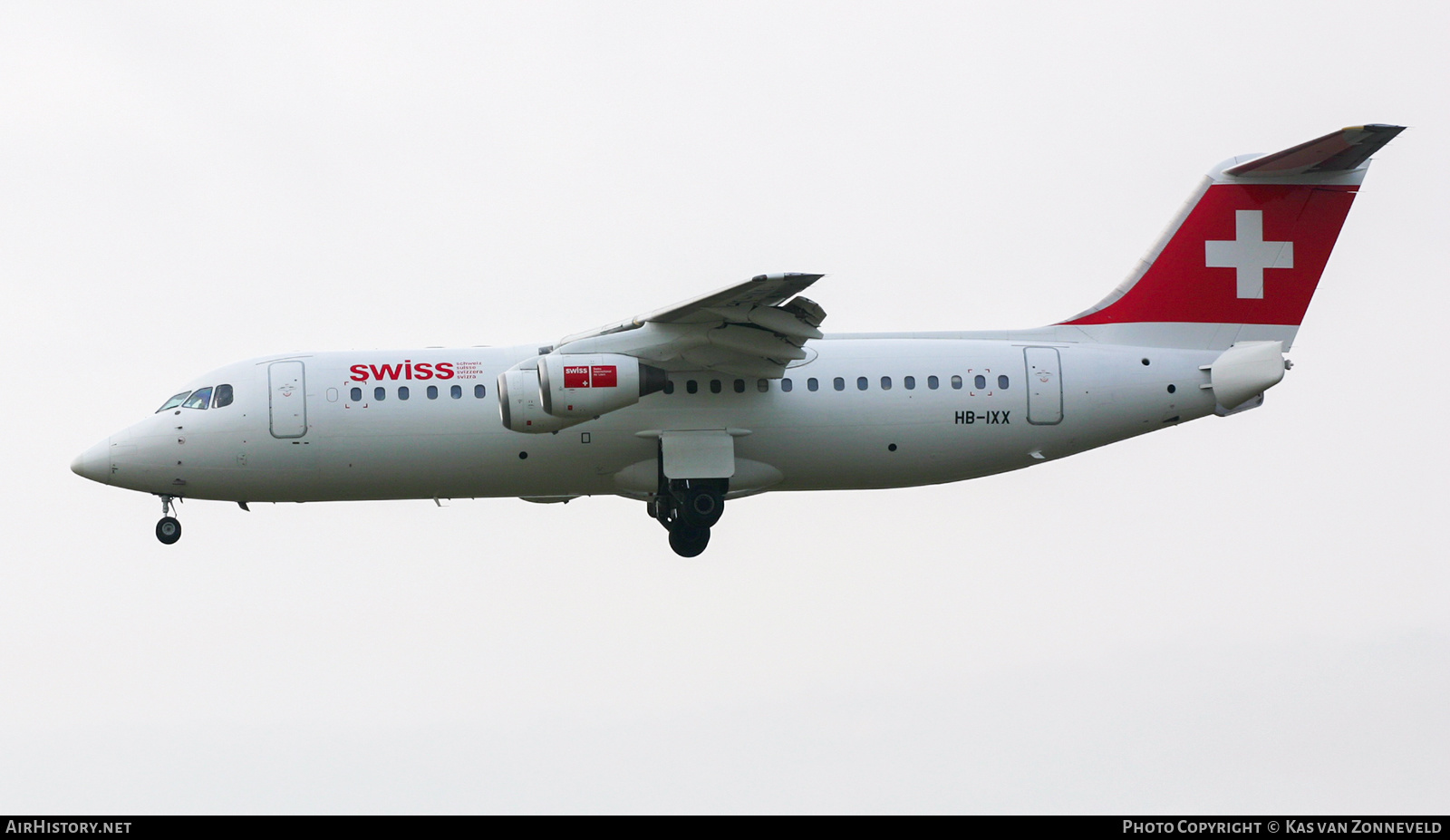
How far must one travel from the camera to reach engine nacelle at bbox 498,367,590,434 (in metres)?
21.1

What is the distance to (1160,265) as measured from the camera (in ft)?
76.8

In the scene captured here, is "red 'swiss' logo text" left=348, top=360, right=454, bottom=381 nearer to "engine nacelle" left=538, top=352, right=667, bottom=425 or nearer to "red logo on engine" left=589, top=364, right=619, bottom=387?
"engine nacelle" left=538, top=352, right=667, bottom=425


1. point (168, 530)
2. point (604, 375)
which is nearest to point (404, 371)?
point (604, 375)

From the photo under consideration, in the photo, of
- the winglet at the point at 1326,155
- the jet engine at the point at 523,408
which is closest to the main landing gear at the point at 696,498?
the jet engine at the point at 523,408

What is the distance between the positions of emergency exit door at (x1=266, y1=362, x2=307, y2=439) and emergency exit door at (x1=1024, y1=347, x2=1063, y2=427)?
358 inches

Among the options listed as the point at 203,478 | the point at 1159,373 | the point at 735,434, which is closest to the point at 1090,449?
the point at 1159,373

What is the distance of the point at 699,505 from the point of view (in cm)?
2202

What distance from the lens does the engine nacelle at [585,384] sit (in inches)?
814

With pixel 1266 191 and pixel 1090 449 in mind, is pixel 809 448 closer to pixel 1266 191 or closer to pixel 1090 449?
pixel 1090 449

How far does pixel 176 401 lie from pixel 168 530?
5.49ft

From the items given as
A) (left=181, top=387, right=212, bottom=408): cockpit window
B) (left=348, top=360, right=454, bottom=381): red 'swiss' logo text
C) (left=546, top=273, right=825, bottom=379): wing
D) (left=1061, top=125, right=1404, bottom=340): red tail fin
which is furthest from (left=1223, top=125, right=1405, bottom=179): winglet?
(left=181, top=387, right=212, bottom=408): cockpit window

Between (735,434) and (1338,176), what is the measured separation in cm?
865

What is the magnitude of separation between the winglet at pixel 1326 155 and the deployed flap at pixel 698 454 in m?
7.63

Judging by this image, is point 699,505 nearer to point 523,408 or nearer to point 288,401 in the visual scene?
point 523,408
